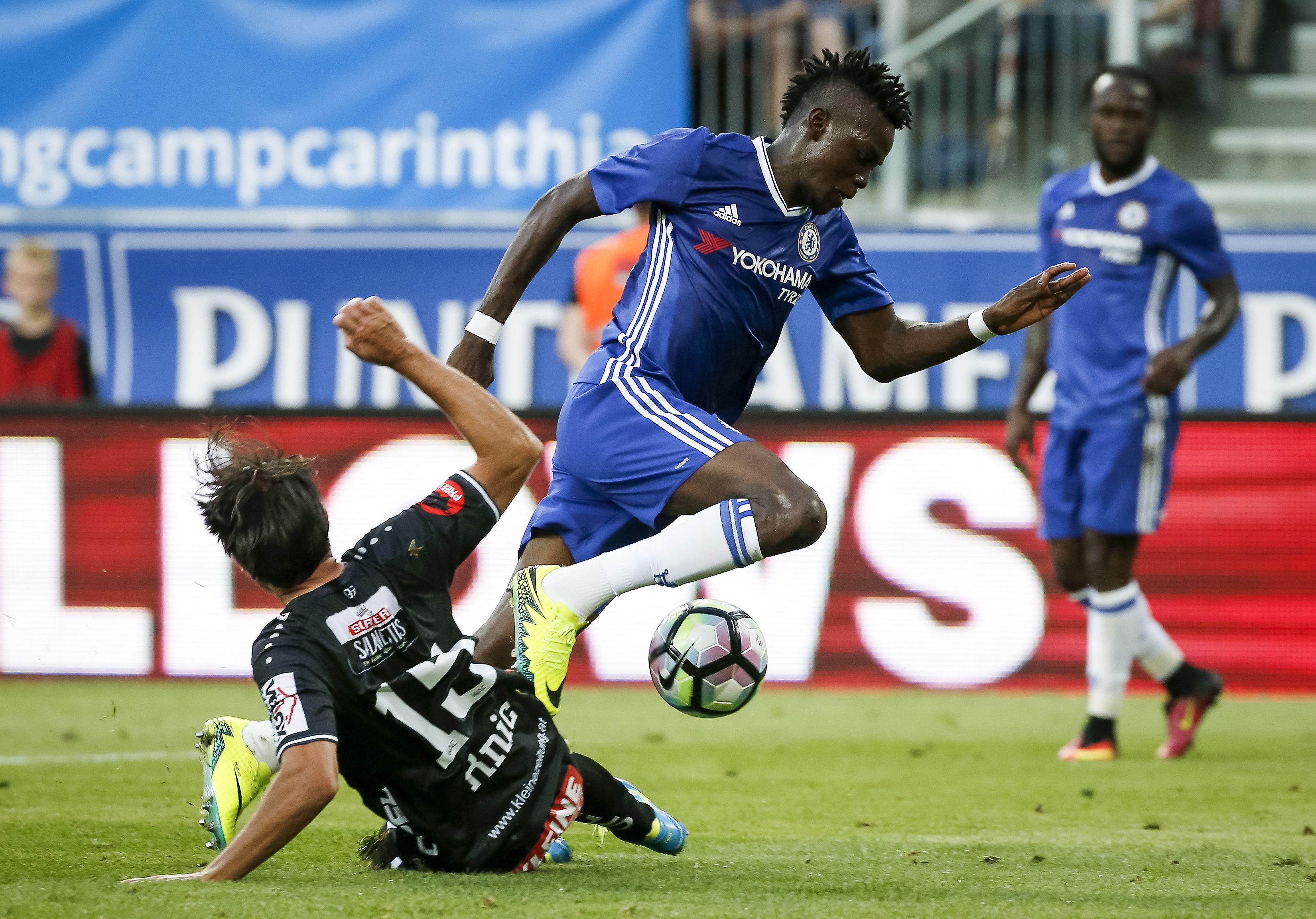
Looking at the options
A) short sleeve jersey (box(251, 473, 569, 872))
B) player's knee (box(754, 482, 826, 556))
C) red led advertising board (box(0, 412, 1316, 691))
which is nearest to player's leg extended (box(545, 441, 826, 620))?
player's knee (box(754, 482, 826, 556))

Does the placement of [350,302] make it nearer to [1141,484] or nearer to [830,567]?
[1141,484]

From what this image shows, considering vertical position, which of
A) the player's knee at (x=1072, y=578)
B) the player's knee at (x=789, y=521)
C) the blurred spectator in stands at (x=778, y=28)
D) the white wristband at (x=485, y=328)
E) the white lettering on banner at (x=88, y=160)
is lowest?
the player's knee at (x=1072, y=578)

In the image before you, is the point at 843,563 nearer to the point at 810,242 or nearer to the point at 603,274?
the point at 603,274

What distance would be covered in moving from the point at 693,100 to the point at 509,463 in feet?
28.2

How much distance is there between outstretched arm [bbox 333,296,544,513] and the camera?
12.1 feet

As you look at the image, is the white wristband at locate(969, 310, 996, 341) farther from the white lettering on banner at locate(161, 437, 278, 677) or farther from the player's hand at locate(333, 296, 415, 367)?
the white lettering on banner at locate(161, 437, 278, 677)

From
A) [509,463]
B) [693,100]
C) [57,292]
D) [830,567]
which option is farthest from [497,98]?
[509,463]

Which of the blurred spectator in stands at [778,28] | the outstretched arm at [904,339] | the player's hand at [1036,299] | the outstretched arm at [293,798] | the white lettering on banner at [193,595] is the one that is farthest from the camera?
the blurred spectator in stands at [778,28]

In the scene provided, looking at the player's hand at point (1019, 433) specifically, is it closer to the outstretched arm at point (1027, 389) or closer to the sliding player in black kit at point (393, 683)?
the outstretched arm at point (1027, 389)

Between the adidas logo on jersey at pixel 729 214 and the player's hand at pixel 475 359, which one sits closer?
the player's hand at pixel 475 359

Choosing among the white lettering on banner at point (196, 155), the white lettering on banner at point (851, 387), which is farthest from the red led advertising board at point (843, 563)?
the white lettering on banner at point (196, 155)

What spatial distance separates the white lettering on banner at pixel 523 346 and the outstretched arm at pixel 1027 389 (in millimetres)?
4613

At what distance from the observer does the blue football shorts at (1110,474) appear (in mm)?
6953

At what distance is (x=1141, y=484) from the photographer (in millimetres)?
6969
